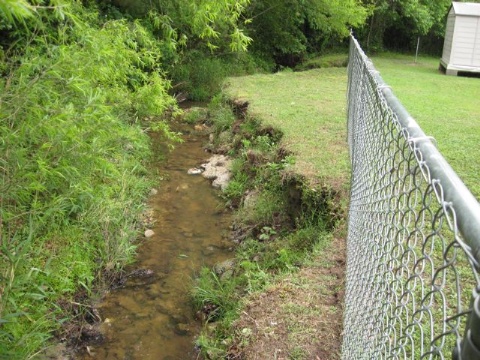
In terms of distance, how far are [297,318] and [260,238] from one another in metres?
2.07

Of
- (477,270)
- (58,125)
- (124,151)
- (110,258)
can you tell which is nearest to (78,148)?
(58,125)

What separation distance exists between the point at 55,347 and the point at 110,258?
1.19m

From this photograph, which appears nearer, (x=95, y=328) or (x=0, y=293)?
(x=0, y=293)

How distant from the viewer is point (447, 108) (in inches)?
337

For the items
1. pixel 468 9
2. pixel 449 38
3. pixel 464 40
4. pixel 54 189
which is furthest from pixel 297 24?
pixel 54 189

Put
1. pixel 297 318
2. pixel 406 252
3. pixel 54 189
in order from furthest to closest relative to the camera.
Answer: pixel 54 189, pixel 297 318, pixel 406 252

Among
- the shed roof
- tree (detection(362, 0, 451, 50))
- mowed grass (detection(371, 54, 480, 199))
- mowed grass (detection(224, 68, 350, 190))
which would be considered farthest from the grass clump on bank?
tree (detection(362, 0, 451, 50))

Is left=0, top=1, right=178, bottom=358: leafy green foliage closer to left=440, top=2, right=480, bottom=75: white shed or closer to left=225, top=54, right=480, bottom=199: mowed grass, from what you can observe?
left=225, top=54, right=480, bottom=199: mowed grass

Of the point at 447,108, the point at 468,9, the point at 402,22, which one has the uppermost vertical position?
the point at 468,9

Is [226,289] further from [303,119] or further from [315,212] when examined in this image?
[303,119]

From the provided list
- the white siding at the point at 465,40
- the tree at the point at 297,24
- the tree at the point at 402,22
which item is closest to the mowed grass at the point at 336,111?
the white siding at the point at 465,40

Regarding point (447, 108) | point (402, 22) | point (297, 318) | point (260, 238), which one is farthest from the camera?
point (402, 22)

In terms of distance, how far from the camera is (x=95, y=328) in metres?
4.10

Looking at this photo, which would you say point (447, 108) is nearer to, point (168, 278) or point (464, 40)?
point (464, 40)
